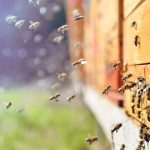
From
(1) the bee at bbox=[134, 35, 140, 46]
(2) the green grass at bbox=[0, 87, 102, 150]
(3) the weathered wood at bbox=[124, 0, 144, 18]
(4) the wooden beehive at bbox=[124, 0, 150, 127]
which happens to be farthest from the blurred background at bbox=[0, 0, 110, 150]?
(1) the bee at bbox=[134, 35, 140, 46]

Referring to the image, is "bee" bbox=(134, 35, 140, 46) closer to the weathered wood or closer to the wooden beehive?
the wooden beehive

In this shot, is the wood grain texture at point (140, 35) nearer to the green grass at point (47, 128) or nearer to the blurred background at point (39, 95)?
the blurred background at point (39, 95)

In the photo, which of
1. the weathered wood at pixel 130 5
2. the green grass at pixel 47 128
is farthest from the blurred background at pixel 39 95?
the weathered wood at pixel 130 5

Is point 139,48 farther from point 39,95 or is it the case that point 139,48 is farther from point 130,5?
point 39,95

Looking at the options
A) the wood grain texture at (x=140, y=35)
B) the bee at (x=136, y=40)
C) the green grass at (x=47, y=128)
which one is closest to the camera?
the wood grain texture at (x=140, y=35)

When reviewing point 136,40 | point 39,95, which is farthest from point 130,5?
point 39,95

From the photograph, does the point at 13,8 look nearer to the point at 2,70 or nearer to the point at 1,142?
the point at 2,70

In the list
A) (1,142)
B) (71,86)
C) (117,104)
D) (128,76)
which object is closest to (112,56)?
(117,104)
